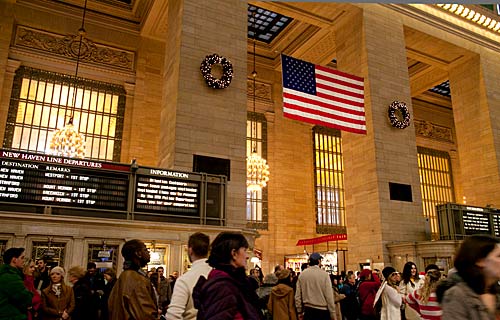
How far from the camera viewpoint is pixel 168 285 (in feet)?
21.8

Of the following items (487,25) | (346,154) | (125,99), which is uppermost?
(487,25)

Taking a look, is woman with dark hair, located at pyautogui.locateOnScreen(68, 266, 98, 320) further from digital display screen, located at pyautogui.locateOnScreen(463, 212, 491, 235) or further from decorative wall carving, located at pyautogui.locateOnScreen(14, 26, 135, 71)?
decorative wall carving, located at pyautogui.locateOnScreen(14, 26, 135, 71)

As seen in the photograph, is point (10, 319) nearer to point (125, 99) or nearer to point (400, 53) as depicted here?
point (125, 99)

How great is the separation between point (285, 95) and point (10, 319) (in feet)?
25.8

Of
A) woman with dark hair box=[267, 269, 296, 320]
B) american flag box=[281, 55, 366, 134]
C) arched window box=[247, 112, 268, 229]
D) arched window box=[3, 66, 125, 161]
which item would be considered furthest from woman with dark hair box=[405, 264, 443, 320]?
arched window box=[247, 112, 268, 229]

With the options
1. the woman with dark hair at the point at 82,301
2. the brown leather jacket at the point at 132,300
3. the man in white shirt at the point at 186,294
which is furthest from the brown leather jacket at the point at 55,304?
the man in white shirt at the point at 186,294

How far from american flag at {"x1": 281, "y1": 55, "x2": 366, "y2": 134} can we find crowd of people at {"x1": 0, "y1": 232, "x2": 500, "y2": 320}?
209 inches

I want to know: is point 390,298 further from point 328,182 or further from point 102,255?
point 328,182

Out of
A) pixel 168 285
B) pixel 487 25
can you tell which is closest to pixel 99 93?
pixel 168 285

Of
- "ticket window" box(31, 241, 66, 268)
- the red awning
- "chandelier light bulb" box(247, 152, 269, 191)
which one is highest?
"chandelier light bulb" box(247, 152, 269, 191)

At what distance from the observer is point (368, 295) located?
5418 mm

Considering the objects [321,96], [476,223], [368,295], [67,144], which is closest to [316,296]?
[368,295]

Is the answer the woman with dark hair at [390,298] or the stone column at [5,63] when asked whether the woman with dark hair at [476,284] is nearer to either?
the woman with dark hair at [390,298]

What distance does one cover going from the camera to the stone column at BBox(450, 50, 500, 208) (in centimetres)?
1566
